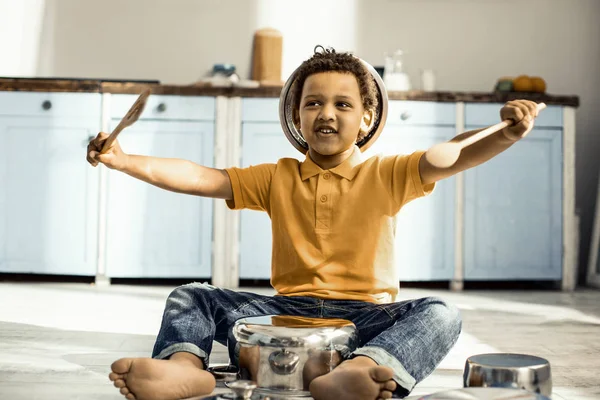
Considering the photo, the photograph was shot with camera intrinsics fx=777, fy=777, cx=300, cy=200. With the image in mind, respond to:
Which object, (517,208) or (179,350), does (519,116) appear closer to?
(179,350)

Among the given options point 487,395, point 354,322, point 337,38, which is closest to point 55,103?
point 337,38

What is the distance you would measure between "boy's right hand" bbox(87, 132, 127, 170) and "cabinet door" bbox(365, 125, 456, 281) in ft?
5.61

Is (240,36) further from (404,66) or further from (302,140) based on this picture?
(302,140)

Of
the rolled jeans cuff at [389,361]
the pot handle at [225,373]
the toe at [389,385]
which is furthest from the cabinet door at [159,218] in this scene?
the toe at [389,385]

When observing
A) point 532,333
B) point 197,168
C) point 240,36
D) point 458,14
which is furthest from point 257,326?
point 458,14

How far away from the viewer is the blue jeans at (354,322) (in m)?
1.14

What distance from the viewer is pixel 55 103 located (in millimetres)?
2852

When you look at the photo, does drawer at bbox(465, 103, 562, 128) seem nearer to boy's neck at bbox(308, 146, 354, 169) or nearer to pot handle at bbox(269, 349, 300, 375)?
boy's neck at bbox(308, 146, 354, 169)

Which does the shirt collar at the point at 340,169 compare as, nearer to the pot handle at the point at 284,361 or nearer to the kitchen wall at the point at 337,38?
the pot handle at the point at 284,361

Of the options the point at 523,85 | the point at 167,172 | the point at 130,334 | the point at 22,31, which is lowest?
the point at 130,334

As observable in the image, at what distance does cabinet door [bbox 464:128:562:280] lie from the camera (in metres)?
2.94

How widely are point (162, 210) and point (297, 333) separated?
1.81 meters

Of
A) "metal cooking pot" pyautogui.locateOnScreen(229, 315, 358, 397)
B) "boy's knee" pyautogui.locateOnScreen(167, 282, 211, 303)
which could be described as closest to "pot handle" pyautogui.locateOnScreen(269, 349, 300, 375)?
"metal cooking pot" pyautogui.locateOnScreen(229, 315, 358, 397)

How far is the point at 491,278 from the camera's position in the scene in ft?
9.65
